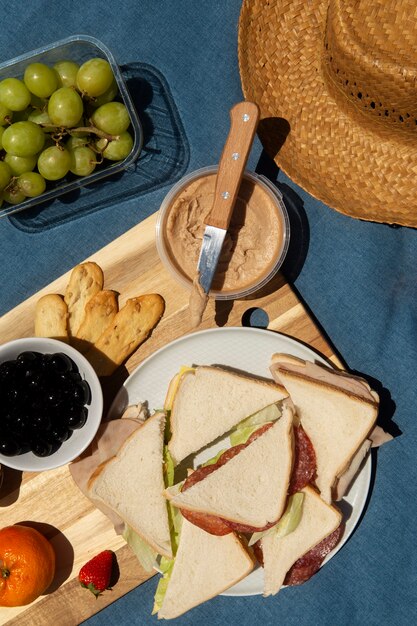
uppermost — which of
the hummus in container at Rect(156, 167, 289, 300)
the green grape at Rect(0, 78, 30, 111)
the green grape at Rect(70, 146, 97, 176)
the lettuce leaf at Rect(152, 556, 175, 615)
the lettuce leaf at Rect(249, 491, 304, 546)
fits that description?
the green grape at Rect(0, 78, 30, 111)

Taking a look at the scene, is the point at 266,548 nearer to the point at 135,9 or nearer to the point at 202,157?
the point at 202,157

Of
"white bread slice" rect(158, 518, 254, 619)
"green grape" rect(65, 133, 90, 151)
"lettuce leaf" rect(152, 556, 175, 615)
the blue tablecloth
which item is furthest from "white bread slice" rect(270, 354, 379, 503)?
"green grape" rect(65, 133, 90, 151)

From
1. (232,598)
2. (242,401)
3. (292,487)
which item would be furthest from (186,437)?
(232,598)

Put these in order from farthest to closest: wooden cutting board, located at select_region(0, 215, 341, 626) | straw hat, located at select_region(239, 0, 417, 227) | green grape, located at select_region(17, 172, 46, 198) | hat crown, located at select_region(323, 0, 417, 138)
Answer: wooden cutting board, located at select_region(0, 215, 341, 626)
green grape, located at select_region(17, 172, 46, 198)
straw hat, located at select_region(239, 0, 417, 227)
hat crown, located at select_region(323, 0, 417, 138)

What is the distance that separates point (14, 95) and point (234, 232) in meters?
0.52

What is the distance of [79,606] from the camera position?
57.9 inches

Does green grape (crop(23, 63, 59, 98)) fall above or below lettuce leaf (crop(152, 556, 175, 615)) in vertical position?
above

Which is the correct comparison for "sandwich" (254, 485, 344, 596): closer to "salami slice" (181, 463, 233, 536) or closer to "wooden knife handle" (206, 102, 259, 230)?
"salami slice" (181, 463, 233, 536)

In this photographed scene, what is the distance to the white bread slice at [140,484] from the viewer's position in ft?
4.57

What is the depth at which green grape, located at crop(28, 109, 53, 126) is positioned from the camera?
4.42 ft

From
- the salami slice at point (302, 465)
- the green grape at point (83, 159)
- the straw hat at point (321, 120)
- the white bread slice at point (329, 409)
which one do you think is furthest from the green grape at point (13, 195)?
the salami slice at point (302, 465)

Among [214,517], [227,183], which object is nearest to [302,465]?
[214,517]

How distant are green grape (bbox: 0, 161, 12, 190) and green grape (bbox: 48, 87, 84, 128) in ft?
0.43

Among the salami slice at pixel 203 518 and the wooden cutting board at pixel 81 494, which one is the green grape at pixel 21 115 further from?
the salami slice at pixel 203 518
